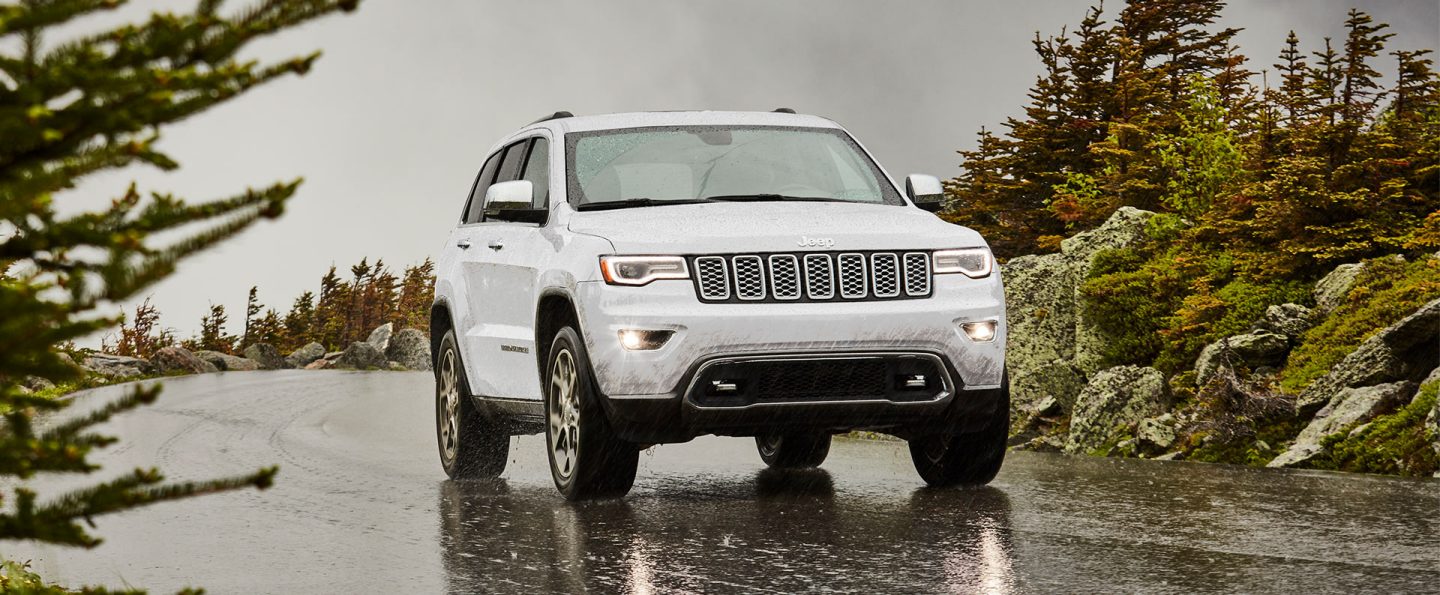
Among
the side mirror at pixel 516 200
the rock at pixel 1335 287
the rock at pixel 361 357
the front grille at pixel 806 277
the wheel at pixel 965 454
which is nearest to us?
the front grille at pixel 806 277

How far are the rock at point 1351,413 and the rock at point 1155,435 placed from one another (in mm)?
1193

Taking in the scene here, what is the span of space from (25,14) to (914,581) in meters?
4.13

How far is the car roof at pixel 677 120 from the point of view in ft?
31.3

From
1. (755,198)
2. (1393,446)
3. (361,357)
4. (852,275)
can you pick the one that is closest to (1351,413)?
(1393,446)

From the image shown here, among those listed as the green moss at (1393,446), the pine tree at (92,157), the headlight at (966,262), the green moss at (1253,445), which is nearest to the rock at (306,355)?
the green moss at (1253,445)

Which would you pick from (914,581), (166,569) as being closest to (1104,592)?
(914,581)

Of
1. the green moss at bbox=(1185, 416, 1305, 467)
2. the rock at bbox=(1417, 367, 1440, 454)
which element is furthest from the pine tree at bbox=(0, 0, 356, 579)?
the green moss at bbox=(1185, 416, 1305, 467)

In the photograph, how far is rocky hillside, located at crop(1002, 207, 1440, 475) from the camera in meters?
11.2

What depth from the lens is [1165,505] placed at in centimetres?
814

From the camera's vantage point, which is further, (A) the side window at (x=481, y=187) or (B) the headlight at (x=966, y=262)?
(A) the side window at (x=481, y=187)

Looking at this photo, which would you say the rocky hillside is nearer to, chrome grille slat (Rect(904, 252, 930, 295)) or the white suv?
the white suv

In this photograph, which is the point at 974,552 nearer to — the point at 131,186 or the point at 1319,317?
the point at 131,186

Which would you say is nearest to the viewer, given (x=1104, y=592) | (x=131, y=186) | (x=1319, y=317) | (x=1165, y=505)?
(x=131, y=186)

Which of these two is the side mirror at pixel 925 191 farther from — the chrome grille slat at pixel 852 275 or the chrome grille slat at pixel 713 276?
the chrome grille slat at pixel 713 276
